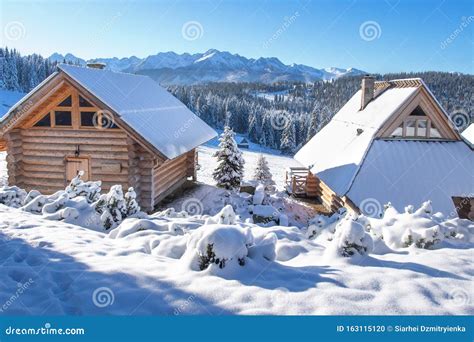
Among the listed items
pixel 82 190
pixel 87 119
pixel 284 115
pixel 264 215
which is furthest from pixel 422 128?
pixel 284 115

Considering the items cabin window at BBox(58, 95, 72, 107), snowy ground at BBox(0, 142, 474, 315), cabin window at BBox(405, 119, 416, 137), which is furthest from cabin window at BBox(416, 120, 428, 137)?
cabin window at BBox(58, 95, 72, 107)

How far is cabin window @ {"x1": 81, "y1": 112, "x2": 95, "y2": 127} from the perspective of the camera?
15789 millimetres

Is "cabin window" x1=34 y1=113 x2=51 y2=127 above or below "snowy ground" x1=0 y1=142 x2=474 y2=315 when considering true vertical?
above

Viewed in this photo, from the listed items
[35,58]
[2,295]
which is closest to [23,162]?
[2,295]

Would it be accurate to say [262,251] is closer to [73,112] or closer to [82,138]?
[82,138]

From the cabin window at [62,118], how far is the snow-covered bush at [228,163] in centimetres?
1438

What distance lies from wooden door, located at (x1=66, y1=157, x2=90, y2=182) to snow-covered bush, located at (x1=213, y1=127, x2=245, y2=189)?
13817 mm

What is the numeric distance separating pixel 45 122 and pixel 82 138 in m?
1.70

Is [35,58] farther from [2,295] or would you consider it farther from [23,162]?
[2,295]

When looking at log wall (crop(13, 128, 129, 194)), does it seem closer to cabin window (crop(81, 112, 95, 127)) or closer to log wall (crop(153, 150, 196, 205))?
cabin window (crop(81, 112, 95, 127))

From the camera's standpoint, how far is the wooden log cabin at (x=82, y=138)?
1486 centimetres

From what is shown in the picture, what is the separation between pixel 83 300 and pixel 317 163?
18.2 m

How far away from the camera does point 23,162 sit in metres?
16.7

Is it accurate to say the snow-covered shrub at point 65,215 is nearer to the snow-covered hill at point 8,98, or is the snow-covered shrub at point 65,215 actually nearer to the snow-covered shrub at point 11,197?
the snow-covered shrub at point 11,197
